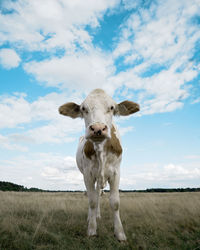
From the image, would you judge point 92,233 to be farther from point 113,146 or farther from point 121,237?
point 113,146

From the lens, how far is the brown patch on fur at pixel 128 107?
17.4ft

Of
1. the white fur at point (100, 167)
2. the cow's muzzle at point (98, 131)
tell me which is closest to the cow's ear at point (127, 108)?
the white fur at point (100, 167)

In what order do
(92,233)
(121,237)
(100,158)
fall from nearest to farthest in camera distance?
(121,237) → (92,233) → (100,158)

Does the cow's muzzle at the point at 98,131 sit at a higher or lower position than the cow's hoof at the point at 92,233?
higher

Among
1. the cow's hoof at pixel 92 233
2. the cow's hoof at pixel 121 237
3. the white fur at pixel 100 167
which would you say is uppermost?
the white fur at pixel 100 167

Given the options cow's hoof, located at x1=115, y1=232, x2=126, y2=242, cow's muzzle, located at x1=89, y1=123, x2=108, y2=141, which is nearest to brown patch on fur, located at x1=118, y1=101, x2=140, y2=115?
cow's muzzle, located at x1=89, y1=123, x2=108, y2=141

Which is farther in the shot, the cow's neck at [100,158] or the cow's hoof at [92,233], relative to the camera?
the cow's neck at [100,158]

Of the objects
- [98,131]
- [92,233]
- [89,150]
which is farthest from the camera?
[89,150]

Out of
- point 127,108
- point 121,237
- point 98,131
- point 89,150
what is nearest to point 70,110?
point 89,150

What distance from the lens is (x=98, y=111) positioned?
4340 millimetres

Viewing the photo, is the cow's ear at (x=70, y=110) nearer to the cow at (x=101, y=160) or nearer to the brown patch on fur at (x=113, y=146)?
the cow at (x=101, y=160)

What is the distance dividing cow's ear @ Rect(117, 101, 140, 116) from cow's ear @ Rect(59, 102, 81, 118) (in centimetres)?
103

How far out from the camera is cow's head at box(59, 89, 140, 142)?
3869 mm

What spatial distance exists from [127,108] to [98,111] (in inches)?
49.3
